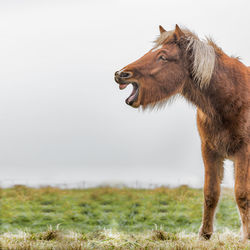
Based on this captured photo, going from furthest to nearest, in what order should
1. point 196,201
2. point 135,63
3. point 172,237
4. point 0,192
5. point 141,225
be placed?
point 196,201, point 0,192, point 141,225, point 172,237, point 135,63

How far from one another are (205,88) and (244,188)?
1.64 meters

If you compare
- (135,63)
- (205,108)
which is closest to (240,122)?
(205,108)

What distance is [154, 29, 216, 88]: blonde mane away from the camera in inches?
179

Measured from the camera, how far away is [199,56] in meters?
4.57

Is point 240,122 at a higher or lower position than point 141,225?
higher

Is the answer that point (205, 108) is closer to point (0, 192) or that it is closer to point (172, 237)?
point (172, 237)

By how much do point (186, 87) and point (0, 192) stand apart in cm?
623

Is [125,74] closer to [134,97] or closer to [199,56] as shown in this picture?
[134,97]

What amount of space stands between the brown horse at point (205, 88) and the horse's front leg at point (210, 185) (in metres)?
0.22

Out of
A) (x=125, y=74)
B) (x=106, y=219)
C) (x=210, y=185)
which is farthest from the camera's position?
(x=106, y=219)

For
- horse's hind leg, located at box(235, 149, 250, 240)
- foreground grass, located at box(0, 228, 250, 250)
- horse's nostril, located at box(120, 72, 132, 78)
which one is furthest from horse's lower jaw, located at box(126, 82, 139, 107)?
foreground grass, located at box(0, 228, 250, 250)

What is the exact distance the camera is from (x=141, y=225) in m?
6.41

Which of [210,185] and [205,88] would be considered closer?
[205,88]

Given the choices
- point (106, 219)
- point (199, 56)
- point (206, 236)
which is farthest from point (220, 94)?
point (106, 219)
